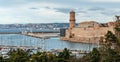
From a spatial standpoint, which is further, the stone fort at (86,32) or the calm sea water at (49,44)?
the stone fort at (86,32)

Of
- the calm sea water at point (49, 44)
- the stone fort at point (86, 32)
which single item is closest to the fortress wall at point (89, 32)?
the stone fort at point (86, 32)

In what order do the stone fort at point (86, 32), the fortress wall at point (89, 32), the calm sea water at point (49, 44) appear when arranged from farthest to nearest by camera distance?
the stone fort at point (86, 32) → the fortress wall at point (89, 32) → the calm sea water at point (49, 44)

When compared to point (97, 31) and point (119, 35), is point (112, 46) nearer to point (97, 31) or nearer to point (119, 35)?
point (119, 35)

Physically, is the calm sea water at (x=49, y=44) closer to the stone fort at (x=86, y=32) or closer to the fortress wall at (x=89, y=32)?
the stone fort at (x=86, y=32)

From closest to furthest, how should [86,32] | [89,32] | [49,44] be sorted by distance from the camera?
[49,44]
[89,32]
[86,32]

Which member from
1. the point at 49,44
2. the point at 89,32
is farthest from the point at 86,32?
the point at 49,44

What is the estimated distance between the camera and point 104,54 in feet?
64.3

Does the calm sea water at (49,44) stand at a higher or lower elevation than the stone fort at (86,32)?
lower

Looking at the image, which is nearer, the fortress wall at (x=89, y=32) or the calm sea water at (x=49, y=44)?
the calm sea water at (x=49, y=44)

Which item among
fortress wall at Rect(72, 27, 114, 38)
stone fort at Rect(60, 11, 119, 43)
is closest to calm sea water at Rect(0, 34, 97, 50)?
stone fort at Rect(60, 11, 119, 43)

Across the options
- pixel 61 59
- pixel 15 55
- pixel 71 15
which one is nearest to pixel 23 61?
pixel 15 55

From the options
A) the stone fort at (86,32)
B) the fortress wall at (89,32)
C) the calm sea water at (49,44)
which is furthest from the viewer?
the stone fort at (86,32)

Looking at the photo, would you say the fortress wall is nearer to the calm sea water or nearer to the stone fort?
the stone fort

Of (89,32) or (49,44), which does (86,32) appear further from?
(49,44)
